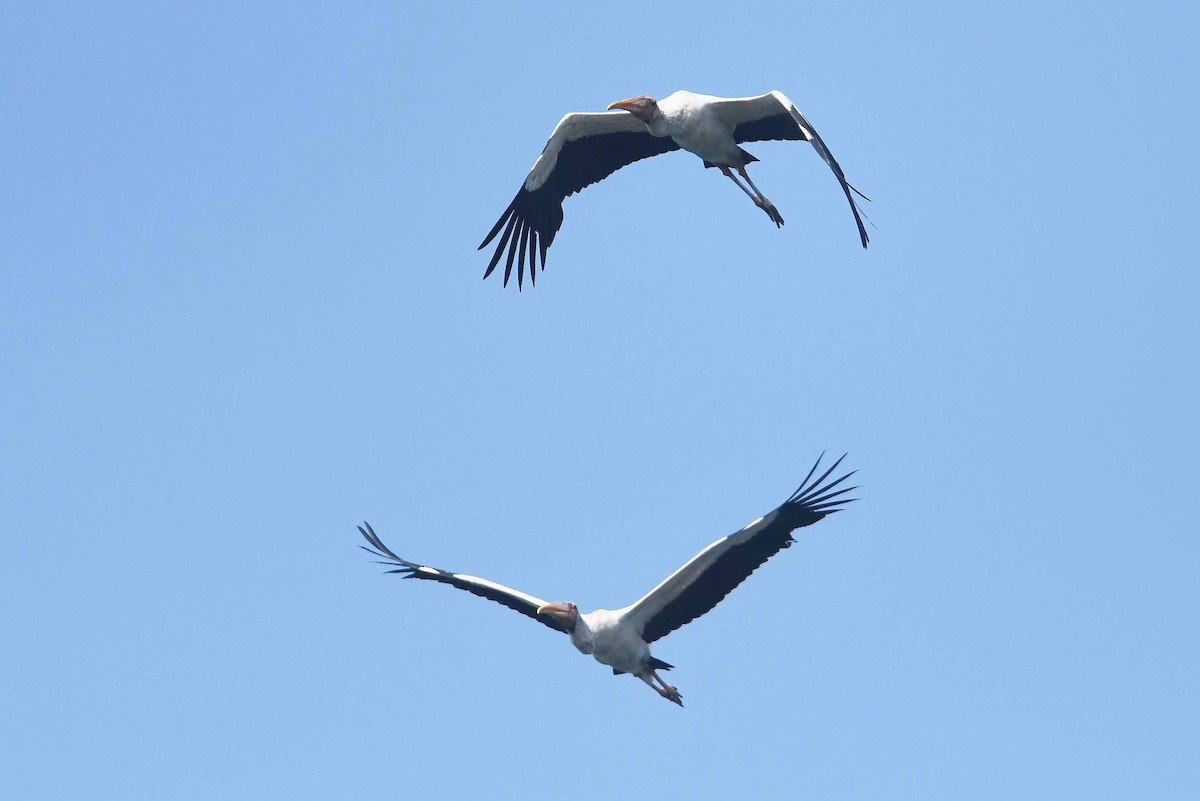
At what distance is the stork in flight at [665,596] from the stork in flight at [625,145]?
3721 millimetres

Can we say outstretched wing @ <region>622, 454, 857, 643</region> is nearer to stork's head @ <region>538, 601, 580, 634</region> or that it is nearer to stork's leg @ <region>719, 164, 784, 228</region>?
stork's head @ <region>538, 601, 580, 634</region>

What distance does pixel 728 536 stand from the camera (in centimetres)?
1553

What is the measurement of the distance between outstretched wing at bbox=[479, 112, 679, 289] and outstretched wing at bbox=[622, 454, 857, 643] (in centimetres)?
472

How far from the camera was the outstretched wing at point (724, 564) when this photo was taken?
15.6 metres

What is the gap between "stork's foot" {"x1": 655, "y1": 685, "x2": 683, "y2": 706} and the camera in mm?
16578

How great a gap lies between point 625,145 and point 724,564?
5.70m

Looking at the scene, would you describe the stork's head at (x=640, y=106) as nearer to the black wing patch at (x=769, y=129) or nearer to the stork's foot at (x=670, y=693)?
the black wing patch at (x=769, y=129)

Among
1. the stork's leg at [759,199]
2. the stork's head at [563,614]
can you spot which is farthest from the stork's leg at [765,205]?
the stork's head at [563,614]

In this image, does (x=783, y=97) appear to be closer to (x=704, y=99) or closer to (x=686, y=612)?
(x=704, y=99)

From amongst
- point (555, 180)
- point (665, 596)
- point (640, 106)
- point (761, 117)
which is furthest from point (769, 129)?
point (665, 596)

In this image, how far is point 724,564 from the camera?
15.8 meters

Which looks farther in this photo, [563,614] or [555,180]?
[555,180]

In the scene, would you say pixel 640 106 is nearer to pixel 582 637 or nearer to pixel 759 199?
pixel 759 199

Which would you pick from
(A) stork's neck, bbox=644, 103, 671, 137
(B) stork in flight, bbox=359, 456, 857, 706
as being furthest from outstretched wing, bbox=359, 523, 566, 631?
(A) stork's neck, bbox=644, 103, 671, 137
